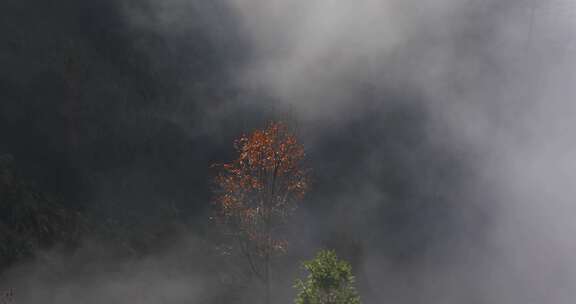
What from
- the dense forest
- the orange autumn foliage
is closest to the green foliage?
the dense forest

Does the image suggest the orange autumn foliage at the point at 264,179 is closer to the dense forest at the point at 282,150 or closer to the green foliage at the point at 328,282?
A: the dense forest at the point at 282,150

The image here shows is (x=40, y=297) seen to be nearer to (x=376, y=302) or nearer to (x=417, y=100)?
(x=376, y=302)

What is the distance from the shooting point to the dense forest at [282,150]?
22969mm

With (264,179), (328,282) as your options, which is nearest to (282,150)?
(264,179)

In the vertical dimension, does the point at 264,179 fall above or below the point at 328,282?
above

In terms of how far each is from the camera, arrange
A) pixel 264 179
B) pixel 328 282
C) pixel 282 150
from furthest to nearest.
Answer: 1. pixel 264 179
2. pixel 282 150
3. pixel 328 282

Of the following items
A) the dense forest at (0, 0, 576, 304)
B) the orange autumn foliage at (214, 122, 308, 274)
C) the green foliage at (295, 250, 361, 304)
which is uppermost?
the dense forest at (0, 0, 576, 304)

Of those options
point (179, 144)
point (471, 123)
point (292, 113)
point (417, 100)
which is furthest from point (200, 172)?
point (471, 123)

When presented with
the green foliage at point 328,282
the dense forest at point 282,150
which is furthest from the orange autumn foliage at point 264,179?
the green foliage at point 328,282

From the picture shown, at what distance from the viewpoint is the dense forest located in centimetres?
→ 2297

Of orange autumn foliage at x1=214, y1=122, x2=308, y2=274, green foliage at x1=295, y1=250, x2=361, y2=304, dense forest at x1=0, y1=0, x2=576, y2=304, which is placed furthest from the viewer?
dense forest at x1=0, y1=0, x2=576, y2=304

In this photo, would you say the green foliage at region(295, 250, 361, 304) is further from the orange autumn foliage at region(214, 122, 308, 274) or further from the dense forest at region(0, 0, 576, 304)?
the orange autumn foliage at region(214, 122, 308, 274)

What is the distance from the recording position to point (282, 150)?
20.4 m

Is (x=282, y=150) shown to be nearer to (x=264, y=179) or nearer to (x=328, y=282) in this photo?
(x=264, y=179)
